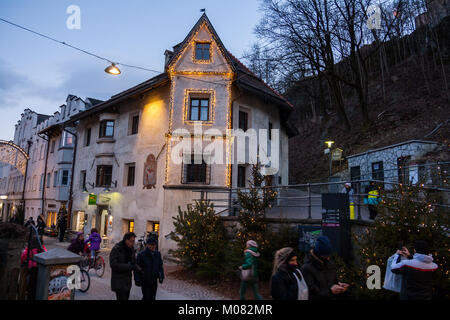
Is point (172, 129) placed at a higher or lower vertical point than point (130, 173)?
higher

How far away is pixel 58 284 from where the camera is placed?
5445 mm

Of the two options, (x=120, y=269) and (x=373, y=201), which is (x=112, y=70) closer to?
(x=120, y=269)

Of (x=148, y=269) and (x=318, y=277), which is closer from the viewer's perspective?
(x=318, y=277)

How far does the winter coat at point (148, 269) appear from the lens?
6.47 metres

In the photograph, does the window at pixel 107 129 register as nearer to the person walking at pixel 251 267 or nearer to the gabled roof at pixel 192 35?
the gabled roof at pixel 192 35

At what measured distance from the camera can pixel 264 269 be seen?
987 cm

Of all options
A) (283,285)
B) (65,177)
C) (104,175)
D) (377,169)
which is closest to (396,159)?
(377,169)

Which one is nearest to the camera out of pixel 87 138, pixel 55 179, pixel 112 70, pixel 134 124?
pixel 112 70

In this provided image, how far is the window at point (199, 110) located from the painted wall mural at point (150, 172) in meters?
3.39

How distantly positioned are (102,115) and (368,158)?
1823 cm

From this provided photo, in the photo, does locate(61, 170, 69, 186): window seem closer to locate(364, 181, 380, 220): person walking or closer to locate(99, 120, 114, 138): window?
locate(99, 120, 114, 138): window

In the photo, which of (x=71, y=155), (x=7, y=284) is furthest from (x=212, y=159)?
(x=71, y=155)

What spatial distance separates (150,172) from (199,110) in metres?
4.53

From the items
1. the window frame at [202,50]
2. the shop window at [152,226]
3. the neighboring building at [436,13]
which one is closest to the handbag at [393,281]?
the shop window at [152,226]
